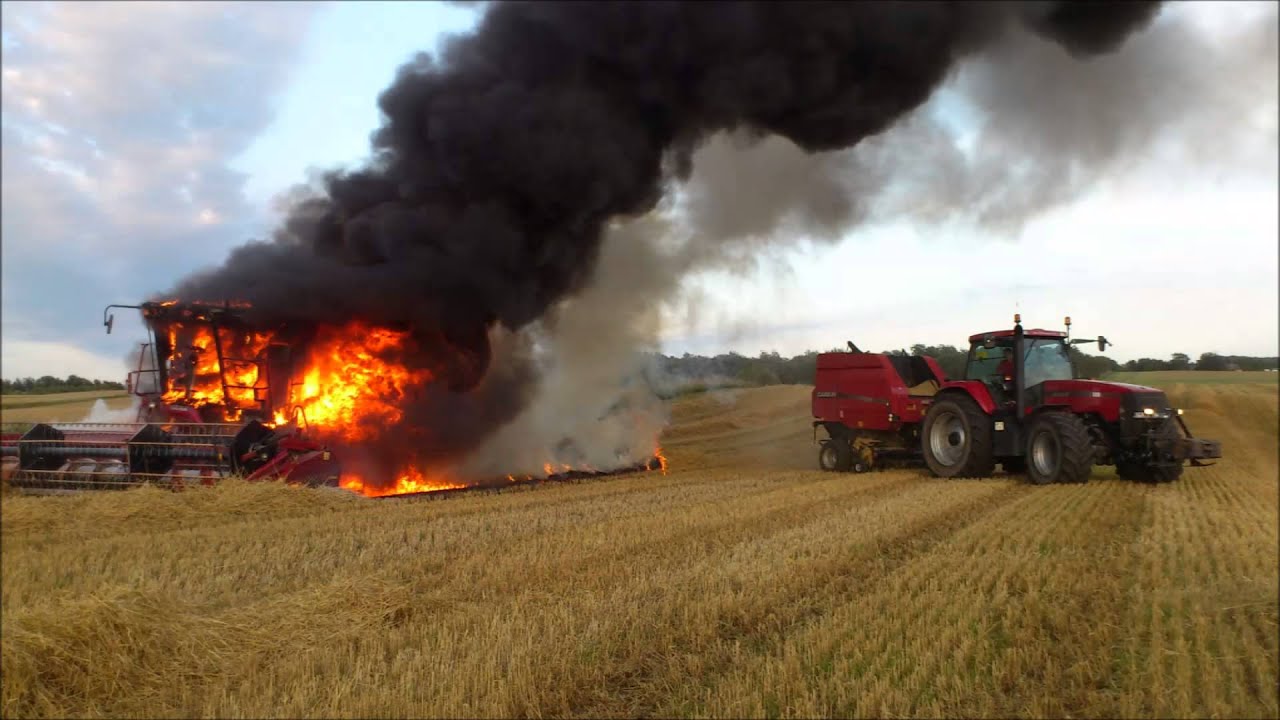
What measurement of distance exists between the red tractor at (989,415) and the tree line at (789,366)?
1.79 ft

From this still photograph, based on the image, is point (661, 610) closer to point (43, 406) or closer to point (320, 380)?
point (43, 406)

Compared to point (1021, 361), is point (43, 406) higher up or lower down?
lower down

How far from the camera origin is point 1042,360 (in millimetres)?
12336

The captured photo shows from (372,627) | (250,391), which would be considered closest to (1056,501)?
(372,627)

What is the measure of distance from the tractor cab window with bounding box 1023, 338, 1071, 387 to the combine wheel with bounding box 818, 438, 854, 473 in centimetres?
416

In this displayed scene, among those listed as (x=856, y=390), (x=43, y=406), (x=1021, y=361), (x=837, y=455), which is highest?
(x=1021, y=361)

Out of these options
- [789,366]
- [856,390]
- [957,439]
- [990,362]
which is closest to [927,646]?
[990,362]

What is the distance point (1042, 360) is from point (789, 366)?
14727 millimetres

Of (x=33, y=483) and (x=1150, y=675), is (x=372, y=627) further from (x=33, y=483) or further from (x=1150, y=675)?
(x=1150, y=675)

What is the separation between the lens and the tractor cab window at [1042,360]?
12227 mm

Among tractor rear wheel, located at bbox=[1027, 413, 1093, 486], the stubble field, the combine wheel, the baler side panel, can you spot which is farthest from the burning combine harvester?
tractor rear wheel, located at bbox=[1027, 413, 1093, 486]

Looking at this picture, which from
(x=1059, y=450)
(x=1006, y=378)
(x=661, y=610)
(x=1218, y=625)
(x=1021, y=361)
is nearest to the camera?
(x=1218, y=625)

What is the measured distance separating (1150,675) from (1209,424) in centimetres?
259

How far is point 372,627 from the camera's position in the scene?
15.7 feet
